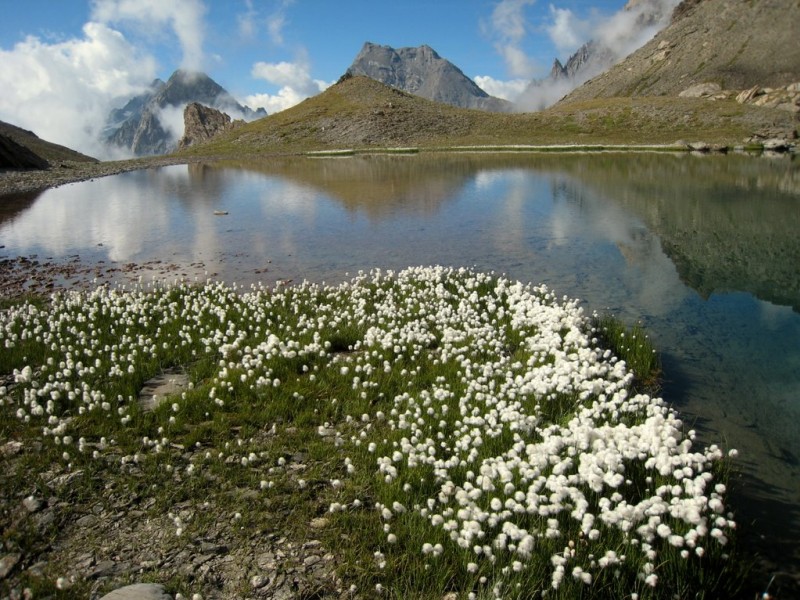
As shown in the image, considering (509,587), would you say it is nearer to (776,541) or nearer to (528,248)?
(776,541)

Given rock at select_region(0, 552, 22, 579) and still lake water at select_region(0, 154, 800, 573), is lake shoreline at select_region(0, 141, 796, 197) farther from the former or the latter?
rock at select_region(0, 552, 22, 579)

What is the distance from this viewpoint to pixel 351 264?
819 inches

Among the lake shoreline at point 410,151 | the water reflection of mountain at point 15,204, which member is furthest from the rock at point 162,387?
the lake shoreline at point 410,151

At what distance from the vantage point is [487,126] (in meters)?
115

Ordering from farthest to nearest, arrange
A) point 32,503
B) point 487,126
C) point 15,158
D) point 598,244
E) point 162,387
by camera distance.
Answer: point 487,126
point 15,158
point 598,244
point 162,387
point 32,503

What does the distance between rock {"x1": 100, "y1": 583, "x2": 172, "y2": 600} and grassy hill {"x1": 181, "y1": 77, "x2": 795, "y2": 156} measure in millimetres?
91369

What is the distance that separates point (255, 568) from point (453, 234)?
Answer: 68.2ft

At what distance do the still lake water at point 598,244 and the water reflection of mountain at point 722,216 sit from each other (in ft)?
0.37

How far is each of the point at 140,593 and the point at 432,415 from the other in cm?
501

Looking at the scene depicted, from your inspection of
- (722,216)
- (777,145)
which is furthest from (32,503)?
(777,145)

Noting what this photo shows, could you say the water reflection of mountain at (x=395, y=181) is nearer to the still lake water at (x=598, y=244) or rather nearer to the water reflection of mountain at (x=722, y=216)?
the still lake water at (x=598, y=244)

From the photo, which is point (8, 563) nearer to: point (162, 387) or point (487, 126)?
point (162, 387)

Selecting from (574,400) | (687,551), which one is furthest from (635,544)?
(574,400)

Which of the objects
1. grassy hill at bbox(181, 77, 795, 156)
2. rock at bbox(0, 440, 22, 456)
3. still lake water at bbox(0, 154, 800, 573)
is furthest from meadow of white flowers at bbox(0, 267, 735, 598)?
grassy hill at bbox(181, 77, 795, 156)
